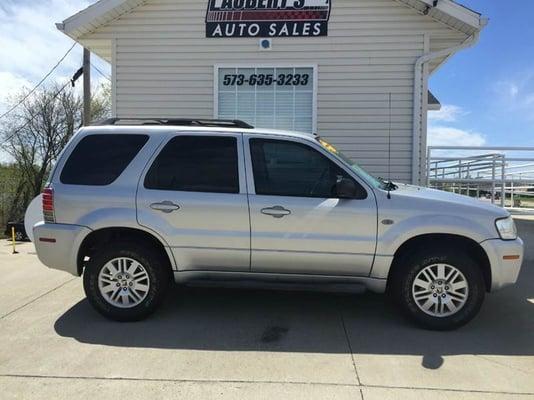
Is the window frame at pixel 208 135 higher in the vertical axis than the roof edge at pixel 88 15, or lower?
lower

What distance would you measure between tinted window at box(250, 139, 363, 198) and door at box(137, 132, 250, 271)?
0.64ft

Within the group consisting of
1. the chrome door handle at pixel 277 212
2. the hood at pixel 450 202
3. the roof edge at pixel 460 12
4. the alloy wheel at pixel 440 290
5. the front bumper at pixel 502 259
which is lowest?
the alloy wheel at pixel 440 290

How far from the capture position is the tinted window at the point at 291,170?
4957mm

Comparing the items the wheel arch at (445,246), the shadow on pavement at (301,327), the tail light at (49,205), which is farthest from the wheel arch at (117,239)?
the wheel arch at (445,246)

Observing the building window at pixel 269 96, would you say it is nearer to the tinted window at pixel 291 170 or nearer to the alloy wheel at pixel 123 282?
the tinted window at pixel 291 170

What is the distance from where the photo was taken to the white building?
9.03 m

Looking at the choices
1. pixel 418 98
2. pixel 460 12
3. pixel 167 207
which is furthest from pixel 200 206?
pixel 460 12

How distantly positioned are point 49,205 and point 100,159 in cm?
67

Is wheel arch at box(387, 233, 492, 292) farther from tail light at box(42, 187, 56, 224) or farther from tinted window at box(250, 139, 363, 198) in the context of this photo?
tail light at box(42, 187, 56, 224)

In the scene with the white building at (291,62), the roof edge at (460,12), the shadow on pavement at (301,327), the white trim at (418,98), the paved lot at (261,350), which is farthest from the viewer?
the white building at (291,62)

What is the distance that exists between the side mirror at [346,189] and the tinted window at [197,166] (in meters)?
0.97

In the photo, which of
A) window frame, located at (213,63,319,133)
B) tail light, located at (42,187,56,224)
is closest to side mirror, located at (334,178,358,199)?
tail light, located at (42,187,56,224)

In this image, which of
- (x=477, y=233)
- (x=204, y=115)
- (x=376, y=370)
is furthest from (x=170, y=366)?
(x=204, y=115)

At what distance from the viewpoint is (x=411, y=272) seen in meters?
4.84
